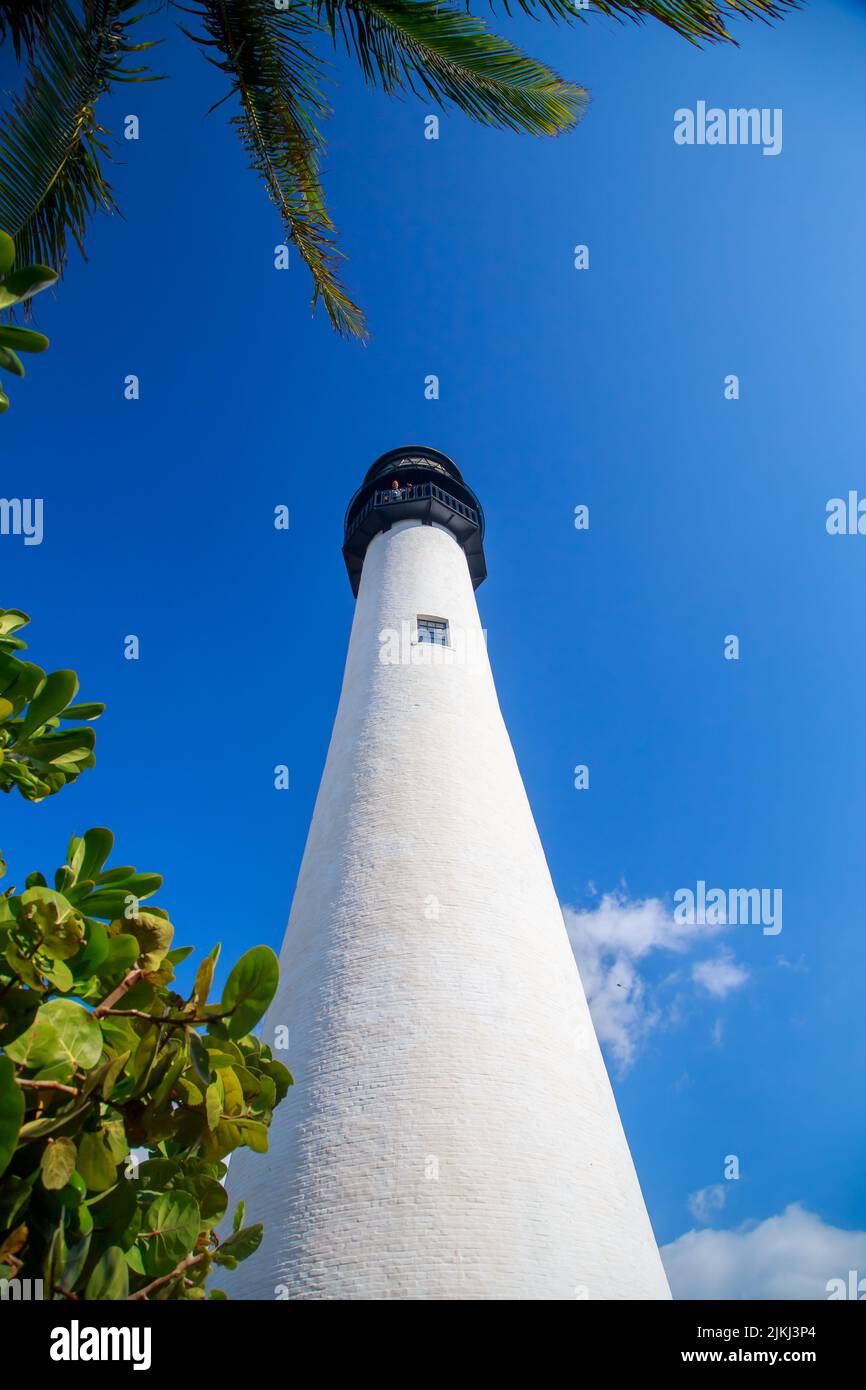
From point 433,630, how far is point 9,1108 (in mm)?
11046

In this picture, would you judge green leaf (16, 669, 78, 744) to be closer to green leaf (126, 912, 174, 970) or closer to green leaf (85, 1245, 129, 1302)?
green leaf (126, 912, 174, 970)

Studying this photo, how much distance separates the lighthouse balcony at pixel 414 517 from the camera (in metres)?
15.8

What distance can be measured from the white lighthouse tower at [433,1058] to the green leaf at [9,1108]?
16.4ft

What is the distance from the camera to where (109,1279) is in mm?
1696

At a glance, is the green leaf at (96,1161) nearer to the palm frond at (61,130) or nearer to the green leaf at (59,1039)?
the green leaf at (59,1039)

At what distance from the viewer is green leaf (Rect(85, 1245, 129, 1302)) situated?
1681mm

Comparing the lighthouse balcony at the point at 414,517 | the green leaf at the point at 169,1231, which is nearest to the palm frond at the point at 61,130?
the green leaf at the point at 169,1231

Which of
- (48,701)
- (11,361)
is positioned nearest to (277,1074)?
(48,701)

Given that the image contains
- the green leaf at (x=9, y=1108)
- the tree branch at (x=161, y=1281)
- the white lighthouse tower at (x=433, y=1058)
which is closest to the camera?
the green leaf at (x=9, y=1108)

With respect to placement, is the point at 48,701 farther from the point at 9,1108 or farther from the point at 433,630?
the point at 433,630
